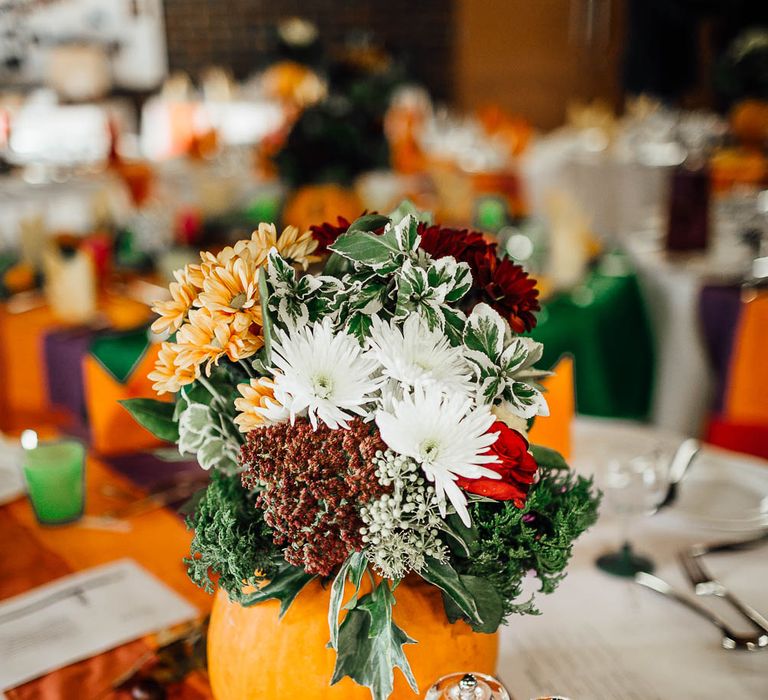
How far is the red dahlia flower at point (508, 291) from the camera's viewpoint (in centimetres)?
75

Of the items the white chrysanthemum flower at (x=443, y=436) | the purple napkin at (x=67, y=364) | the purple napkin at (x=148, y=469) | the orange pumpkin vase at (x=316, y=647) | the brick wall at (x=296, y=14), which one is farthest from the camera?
the brick wall at (x=296, y=14)

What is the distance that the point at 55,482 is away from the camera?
120 centimetres

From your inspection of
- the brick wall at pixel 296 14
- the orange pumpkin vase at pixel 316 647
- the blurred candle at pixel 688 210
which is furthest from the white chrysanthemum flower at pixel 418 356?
the brick wall at pixel 296 14

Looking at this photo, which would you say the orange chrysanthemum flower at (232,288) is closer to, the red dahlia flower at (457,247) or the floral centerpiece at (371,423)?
the floral centerpiece at (371,423)

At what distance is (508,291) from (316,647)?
350mm

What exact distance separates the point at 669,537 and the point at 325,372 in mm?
729

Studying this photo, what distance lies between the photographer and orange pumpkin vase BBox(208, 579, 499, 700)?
745 millimetres

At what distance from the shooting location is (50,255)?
2.30 m

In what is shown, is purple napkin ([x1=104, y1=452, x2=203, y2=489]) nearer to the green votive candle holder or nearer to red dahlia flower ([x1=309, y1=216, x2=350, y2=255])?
the green votive candle holder

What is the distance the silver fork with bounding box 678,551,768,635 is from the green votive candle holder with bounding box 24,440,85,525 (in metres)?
0.83

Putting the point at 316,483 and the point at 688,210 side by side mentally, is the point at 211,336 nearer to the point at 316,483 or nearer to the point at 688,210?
the point at 316,483

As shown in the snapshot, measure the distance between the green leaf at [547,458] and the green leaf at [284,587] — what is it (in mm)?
235

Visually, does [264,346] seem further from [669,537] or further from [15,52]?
[15,52]

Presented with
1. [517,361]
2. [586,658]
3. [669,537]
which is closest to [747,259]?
[669,537]
